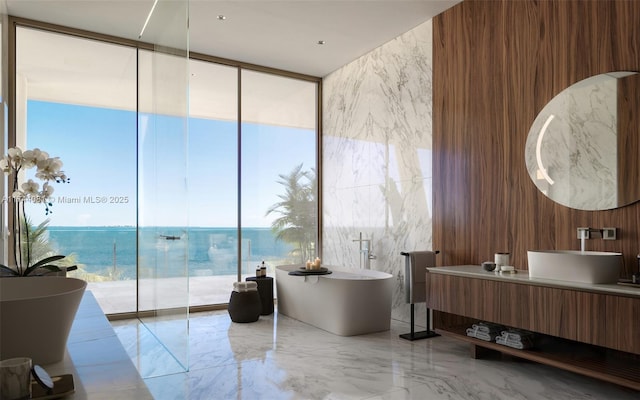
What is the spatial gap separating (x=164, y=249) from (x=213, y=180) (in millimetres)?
2259

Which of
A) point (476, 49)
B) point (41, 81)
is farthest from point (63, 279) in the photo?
→ point (41, 81)

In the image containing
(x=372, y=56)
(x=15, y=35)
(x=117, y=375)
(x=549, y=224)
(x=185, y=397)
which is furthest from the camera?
(x=372, y=56)

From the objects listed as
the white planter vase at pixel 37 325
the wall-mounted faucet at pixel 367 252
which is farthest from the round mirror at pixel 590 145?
the white planter vase at pixel 37 325

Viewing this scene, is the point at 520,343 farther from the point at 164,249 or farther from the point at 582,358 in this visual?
the point at 164,249

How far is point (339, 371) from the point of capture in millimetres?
3256

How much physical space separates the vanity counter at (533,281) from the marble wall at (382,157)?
91 cm

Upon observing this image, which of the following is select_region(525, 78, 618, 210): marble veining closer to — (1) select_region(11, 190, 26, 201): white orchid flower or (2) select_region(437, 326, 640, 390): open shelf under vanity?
(2) select_region(437, 326, 640, 390): open shelf under vanity

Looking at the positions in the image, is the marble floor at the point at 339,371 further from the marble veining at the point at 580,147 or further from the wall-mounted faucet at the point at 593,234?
the marble veining at the point at 580,147

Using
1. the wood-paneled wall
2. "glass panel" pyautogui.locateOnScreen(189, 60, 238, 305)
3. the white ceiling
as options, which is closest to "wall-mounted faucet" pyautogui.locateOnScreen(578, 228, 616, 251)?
the wood-paneled wall

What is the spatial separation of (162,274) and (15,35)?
3.01 m

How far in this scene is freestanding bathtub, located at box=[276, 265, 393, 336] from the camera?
4.26 meters

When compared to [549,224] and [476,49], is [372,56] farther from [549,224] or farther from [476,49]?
[549,224]

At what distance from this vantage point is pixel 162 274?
3582mm

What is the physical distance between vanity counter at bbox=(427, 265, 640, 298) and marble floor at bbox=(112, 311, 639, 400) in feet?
2.18
